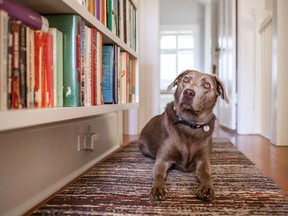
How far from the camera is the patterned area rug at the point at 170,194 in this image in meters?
1.00

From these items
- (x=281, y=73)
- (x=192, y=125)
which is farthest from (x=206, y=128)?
(x=281, y=73)

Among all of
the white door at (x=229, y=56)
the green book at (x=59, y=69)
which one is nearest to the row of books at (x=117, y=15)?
the green book at (x=59, y=69)

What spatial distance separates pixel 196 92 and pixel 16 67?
2.87 feet

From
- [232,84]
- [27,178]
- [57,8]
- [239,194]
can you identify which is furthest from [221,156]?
[232,84]

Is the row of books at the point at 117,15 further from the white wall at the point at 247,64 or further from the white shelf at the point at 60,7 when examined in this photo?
the white wall at the point at 247,64

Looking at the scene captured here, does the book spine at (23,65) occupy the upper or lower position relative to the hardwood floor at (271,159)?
upper

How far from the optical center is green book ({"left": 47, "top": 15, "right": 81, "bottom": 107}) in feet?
3.39

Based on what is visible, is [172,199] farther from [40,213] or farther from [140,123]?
[140,123]

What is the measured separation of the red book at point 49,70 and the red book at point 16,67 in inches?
6.4

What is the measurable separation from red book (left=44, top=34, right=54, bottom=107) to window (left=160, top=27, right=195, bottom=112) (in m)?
6.62

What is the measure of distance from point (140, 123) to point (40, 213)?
8.08ft

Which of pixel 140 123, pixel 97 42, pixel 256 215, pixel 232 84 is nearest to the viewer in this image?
pixel 256 215

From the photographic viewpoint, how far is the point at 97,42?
1366 millimetres

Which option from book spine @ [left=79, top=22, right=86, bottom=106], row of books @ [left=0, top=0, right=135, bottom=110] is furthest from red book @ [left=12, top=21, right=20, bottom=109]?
book spine @ [left=79, top=22, right=86, bottom=106]
